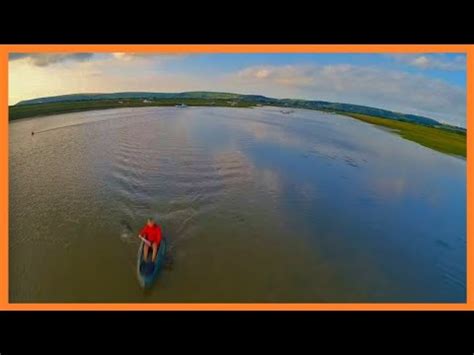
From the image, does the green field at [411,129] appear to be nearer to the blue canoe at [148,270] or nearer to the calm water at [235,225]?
the calm water at [235,225]

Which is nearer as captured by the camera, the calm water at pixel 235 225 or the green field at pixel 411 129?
the calm water at pixel 235 225

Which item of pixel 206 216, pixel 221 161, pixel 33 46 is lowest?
pixel 206 216

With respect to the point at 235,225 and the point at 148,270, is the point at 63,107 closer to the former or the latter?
the point at 235,225

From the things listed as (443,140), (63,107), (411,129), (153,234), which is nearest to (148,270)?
(153,234)

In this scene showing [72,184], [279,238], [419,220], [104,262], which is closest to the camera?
[104,262]

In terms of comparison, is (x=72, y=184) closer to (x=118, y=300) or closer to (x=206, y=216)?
(x=206, y=216)

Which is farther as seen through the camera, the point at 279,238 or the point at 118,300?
the point at 279,238

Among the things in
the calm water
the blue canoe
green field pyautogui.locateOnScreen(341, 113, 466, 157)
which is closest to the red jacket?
the blue canoe

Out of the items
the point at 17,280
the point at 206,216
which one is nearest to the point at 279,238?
the point at 206,216

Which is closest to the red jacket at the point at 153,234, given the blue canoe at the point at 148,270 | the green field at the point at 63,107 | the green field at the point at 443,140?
the blue canoe at the point at 148,270

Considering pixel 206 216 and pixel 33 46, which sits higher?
pixel 33 46
